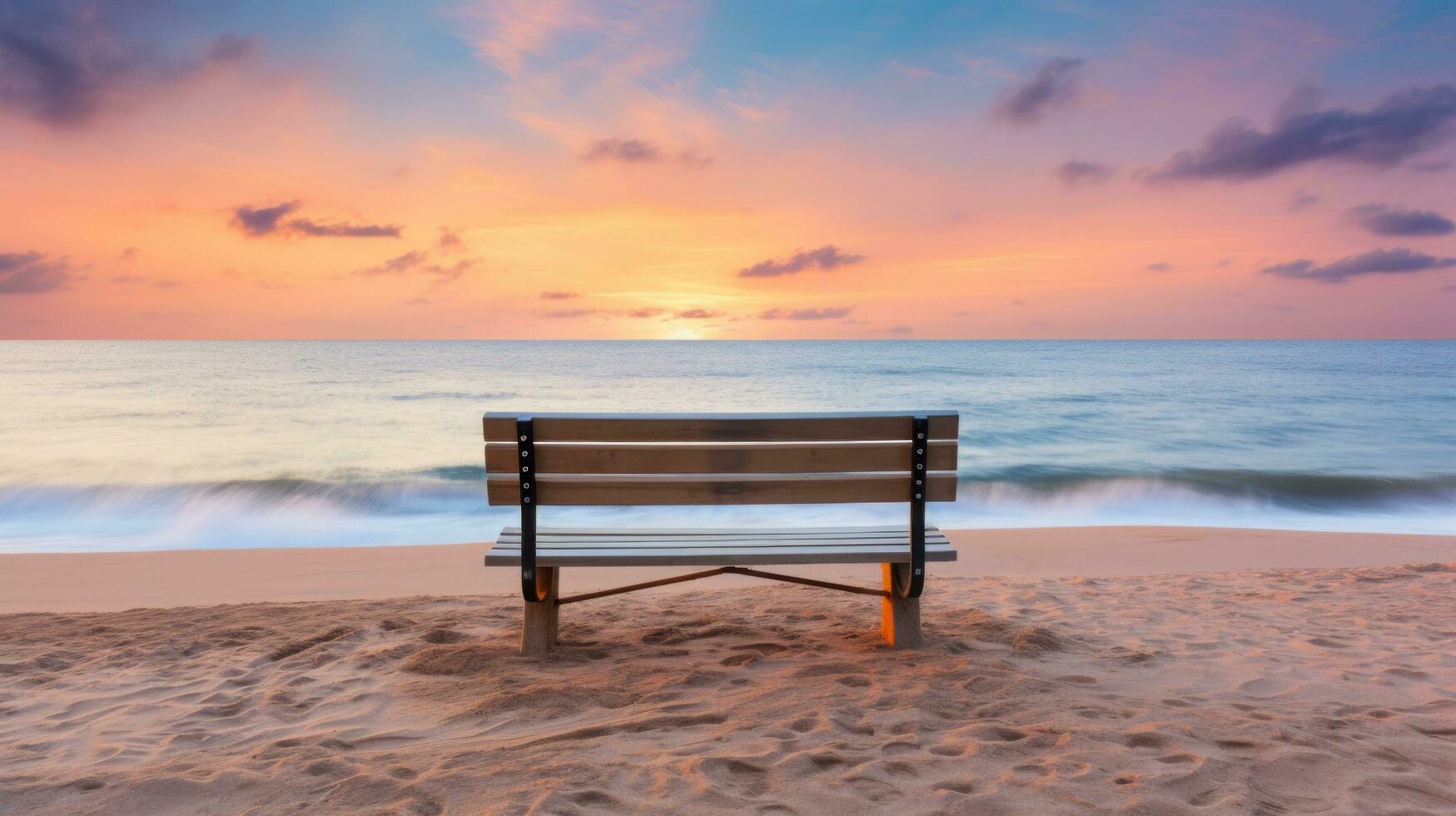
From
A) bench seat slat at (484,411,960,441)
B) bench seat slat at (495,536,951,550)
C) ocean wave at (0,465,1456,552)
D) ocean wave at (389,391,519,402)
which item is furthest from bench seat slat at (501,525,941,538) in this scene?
ocean wave at (389,391,519,402)

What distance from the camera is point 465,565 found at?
22.4 ft

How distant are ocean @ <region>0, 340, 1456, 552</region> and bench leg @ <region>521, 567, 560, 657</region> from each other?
5261 millimetres

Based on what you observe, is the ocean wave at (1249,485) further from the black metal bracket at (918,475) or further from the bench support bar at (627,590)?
the black metal bracket at (918,475)

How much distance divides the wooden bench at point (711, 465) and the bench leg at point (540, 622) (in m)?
0.24

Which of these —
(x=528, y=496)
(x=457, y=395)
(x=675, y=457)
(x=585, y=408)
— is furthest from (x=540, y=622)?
(x=457, y=395)

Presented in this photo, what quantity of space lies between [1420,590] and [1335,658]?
206 cm

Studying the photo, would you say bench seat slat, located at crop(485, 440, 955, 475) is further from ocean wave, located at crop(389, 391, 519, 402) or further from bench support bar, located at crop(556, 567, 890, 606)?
ocean wave, located at crop(389, 391, 519, 402)

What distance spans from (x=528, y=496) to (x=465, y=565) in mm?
3547

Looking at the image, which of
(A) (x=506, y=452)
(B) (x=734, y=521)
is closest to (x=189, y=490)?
(B) (x=734, y=521)

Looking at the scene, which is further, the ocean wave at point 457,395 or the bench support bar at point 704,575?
the ocean wave at point 457,395

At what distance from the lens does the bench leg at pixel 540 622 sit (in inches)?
158

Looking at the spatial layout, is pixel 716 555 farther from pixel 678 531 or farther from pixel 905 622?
pixel 905 622

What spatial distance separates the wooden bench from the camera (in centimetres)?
360

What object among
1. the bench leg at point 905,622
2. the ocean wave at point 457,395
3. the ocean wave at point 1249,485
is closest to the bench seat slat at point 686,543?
the bench leg at point 905,622
